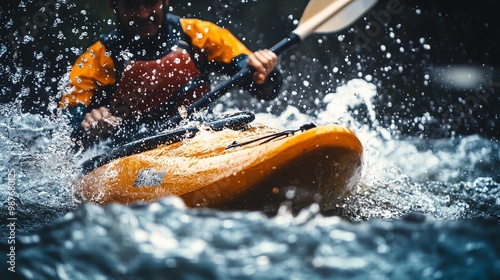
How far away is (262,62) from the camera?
200 cm

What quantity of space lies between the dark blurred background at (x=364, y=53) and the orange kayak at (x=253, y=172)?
2.83 m

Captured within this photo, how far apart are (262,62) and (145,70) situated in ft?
1.56

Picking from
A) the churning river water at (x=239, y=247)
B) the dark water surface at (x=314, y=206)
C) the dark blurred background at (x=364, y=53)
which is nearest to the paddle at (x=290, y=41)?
the dark water surface at (x=314, y=206)

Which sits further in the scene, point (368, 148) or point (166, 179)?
point (368, 148)

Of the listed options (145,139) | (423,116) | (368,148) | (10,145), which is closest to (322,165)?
(145,139)

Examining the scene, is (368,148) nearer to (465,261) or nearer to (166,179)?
(166,179)

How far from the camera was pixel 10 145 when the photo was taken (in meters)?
2.43

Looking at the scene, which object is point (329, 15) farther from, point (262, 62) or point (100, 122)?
point (100, 122)

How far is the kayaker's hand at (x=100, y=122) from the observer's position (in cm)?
190

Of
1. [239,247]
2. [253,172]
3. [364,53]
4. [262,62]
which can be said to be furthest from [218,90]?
[364,53]

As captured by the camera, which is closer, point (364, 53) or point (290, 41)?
point (290, 41)

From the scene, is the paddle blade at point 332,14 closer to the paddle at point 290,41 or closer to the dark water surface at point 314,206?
the paddle at point 290,41

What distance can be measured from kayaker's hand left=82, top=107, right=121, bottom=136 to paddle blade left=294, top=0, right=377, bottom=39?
0.89 meters

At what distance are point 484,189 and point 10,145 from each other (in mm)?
2166
